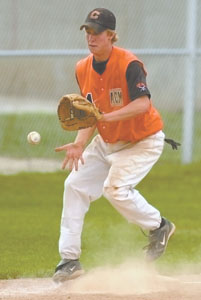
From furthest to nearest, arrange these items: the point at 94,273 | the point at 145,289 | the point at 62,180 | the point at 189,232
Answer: the point at 62,180 < the point at 189,232 < the point at 94,273 < the point at 145,289

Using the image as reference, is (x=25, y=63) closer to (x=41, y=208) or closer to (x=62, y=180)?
(x=62, y=180)

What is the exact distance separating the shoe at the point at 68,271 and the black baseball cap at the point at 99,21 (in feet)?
5.94

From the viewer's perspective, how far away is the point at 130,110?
6.65m

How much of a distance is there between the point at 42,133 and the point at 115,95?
24.4ft

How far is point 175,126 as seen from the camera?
47.3 feet

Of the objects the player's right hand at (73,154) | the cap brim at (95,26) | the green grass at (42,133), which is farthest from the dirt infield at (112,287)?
the green grass at (42,133)

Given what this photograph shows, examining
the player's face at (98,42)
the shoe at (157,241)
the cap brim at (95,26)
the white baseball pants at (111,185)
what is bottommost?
the shoe at (157,241)

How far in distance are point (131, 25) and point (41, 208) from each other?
4.39 meters

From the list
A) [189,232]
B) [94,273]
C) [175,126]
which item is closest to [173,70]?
[175,126]

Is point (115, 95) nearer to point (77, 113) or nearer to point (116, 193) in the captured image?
point (77, 113)

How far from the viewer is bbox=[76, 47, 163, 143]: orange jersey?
6.89m

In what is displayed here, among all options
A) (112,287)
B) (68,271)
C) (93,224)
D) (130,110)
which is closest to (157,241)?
(112,287)

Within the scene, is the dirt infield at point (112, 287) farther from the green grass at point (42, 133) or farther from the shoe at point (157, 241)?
the green grass at point (42, 133)

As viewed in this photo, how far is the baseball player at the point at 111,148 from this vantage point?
6.85 meters
